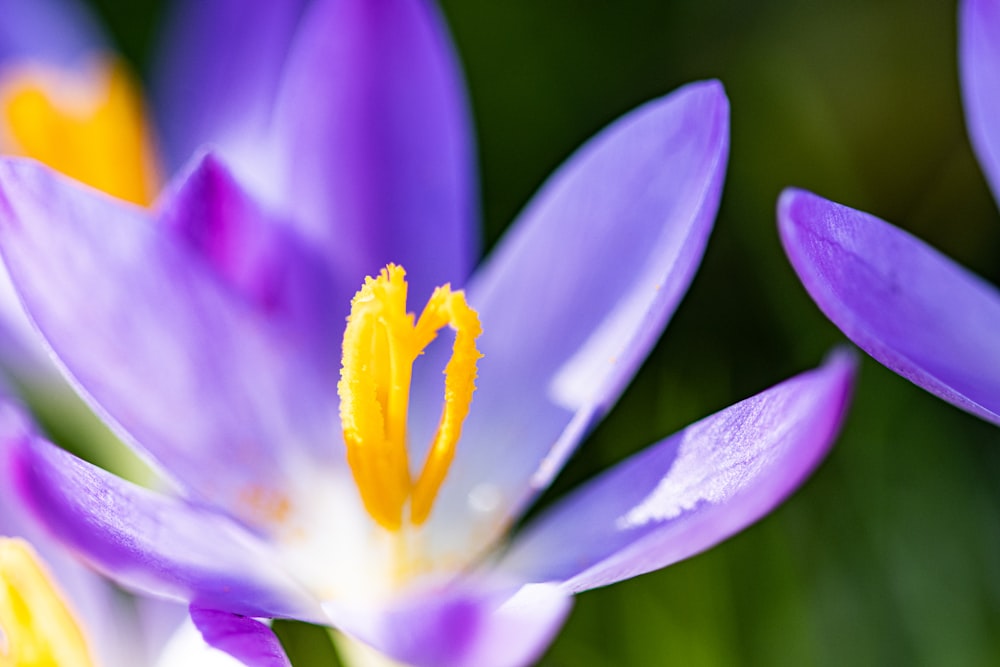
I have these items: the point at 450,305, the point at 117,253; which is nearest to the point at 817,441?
the point at 450,305

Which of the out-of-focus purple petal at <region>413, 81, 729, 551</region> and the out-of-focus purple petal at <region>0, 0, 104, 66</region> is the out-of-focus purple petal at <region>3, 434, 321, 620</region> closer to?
the out-of-focus purple petal at <region>413, 81, 729, 551</region>

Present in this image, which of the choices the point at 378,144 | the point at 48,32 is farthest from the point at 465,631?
the point at 48,32

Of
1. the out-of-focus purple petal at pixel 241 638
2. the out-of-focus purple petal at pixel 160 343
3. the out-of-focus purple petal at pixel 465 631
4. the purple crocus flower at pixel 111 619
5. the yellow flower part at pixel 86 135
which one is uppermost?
the yellow flower part at pixel 86 135

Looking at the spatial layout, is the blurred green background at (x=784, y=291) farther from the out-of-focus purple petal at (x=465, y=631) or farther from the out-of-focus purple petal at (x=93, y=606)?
the out-of-focus purple petal at (x=465, y=631)

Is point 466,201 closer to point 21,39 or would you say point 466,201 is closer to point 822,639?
point 822,639

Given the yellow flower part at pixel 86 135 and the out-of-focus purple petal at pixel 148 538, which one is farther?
the yellow flower part at pixel 86 135

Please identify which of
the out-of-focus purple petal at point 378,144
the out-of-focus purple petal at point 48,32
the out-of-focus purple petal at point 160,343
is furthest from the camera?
the out-of-focus purple petal at point 48,32

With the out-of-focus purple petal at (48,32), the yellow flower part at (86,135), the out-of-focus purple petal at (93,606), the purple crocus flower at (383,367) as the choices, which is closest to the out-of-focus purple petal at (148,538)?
the purple crocus flower at (383,367)

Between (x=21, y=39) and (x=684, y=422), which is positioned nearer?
(x=684, y=422)
